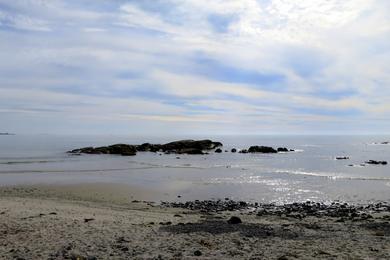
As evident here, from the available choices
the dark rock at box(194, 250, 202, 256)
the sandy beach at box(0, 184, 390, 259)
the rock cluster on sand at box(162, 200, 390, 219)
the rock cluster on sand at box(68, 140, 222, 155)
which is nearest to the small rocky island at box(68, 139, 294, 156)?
the rock cluster on sand at box(68, 140, 222, 155)

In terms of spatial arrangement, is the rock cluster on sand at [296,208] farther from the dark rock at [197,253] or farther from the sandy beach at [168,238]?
the dark rock at [197,253]

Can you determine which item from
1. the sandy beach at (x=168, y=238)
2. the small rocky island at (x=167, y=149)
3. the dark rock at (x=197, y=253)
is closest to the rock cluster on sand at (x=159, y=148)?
the small rocky island at (x=167, y=149)

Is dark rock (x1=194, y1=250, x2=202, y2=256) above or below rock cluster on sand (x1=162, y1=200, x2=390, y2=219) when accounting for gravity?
above

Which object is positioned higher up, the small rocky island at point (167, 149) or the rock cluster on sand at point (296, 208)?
the small rocky island at point (167, 149)

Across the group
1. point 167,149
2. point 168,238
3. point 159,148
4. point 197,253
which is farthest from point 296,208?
point 159,148

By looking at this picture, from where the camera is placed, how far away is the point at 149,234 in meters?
13.8

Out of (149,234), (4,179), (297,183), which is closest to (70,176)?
(4,179)

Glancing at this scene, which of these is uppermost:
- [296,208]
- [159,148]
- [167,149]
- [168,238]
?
[159,148]

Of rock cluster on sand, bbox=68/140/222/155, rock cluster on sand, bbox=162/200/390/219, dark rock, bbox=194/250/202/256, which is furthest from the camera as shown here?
rock cluster on sand, bbox=68/140/222/155

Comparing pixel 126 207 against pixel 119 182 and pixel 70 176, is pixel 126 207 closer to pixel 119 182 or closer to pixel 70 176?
pixel 119 182

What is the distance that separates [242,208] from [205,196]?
5.61 meters

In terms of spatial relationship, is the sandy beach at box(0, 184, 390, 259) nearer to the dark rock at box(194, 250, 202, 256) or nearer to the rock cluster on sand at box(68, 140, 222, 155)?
the dark rock at box(194, 250, 202, 256)

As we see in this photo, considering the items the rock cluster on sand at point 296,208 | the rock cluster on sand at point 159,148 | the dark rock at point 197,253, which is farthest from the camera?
the rock cluster on sand at point 159,148

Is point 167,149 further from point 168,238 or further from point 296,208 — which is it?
point 168,238
